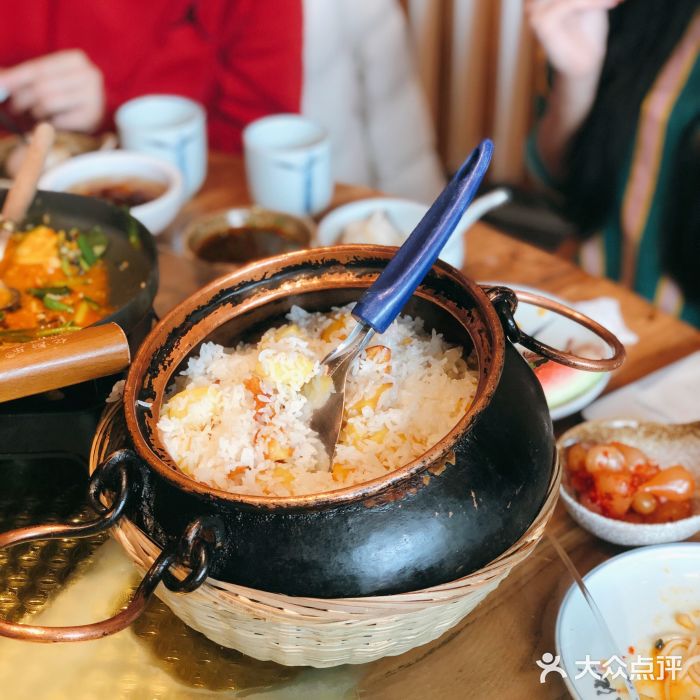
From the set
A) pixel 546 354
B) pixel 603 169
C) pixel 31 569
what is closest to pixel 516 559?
pixel 546 354

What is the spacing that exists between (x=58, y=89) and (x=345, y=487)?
207 centimetres

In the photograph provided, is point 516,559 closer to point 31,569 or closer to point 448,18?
point 31,569

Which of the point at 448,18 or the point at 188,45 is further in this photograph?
the point at 448,18

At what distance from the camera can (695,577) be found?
1.13m

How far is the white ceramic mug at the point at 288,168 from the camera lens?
1979 mm

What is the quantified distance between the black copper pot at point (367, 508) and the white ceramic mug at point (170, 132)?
1.24m

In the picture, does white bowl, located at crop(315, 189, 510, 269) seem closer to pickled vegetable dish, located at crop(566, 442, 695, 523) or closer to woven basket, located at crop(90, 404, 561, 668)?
pickled vegetable dish, located at crop(566, 442, 695, 523)

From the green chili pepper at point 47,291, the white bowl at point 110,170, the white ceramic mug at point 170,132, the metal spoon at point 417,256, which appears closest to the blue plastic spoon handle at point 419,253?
the metal spoon at point 417,256

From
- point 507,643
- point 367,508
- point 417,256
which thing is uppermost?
point 417,256

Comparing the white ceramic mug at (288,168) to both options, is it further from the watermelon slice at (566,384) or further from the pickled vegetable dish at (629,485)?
the pickled vegetable dish at (629,485)

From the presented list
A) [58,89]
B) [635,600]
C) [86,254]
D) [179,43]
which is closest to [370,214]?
[86,254]

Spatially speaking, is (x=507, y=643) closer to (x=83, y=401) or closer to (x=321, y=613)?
(x=321, y=613)

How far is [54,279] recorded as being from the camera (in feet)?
5.27

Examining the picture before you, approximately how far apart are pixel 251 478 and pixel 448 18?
356 centimetres
